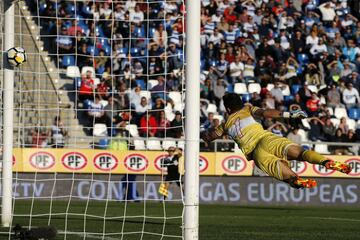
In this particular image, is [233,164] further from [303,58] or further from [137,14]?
[303,58]

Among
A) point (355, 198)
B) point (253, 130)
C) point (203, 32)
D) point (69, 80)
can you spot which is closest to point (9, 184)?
point (253, 130)

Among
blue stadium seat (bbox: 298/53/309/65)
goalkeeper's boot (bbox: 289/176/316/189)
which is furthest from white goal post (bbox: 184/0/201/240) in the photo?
blue stadium seat (bbox: 298/53/309/65)

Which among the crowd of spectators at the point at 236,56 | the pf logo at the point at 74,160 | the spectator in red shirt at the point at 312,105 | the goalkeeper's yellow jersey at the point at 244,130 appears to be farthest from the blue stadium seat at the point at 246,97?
the goalkeeper's yellow jersey at the point at 244,130

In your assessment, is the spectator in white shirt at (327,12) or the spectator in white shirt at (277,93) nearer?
the spectator in white shirt at (277,93)

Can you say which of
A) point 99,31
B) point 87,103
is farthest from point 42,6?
point 87,103

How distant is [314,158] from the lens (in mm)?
13422

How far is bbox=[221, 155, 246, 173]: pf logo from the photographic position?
27016mm

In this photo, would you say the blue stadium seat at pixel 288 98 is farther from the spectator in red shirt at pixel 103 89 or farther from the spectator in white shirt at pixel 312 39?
the spectator in red shirt at pixel 103 89

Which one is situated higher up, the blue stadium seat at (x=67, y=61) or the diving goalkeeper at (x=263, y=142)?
the blue stadium seat at (x=67, y=61)

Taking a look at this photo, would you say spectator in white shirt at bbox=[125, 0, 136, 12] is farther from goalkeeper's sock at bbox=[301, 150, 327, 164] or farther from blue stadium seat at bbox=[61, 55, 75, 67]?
goalkeeper's sock at bbox=[301, 150, 327, 164]

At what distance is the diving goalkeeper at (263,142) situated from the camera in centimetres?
1361

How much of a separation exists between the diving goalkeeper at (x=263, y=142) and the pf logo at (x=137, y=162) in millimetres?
12057

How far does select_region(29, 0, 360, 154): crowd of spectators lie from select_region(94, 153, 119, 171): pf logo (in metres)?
0.77

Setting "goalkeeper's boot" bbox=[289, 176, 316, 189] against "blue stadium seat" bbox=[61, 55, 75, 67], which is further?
"blue stadium seat" bbox=[61, 55, 75, 67]
